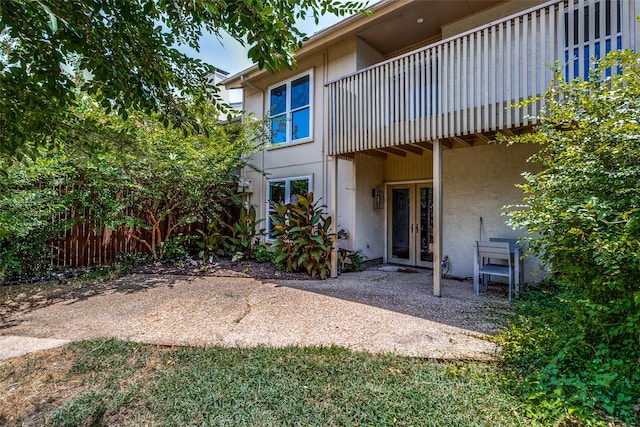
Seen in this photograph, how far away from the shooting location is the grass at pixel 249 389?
2209 mm

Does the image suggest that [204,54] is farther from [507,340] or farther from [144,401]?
[507,340]

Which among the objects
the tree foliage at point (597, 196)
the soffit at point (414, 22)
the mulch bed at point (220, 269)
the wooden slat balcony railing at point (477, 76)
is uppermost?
the soffit at point (414, 22)

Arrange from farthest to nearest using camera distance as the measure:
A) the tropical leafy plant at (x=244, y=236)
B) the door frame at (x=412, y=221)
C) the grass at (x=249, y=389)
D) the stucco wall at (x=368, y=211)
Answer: the tropical leafy plant at (x=244, y=236) < the door frame at (x=412, y=221) < the stucco wall at (x=368, y=211) < the grass at (x=249, y=389)

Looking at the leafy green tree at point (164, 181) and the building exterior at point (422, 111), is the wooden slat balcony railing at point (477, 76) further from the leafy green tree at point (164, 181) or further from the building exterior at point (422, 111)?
the leafy green tree at point (164, 181)

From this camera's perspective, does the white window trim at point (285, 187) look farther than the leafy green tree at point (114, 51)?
Yes

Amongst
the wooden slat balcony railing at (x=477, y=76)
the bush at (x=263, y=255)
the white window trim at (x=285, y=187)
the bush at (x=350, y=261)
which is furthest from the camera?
the white window trim at (x=285, y=187)

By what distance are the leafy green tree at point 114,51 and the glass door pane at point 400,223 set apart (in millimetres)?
6227

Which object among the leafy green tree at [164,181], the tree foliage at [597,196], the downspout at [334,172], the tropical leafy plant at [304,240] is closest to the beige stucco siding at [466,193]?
the downspout at [334,172]

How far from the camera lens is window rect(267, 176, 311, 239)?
869cm

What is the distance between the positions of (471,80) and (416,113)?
0.98 m

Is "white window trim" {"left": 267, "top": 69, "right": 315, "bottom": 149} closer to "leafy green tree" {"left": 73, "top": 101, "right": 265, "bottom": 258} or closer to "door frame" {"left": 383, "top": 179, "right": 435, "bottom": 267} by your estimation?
"leafy green tree" {"left": 73, "top": 101, "right": 265, "bottom": 258}

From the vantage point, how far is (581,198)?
8.92ft

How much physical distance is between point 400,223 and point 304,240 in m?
3.08

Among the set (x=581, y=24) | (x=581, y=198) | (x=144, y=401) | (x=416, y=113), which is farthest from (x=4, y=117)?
(x=581, y=24)
